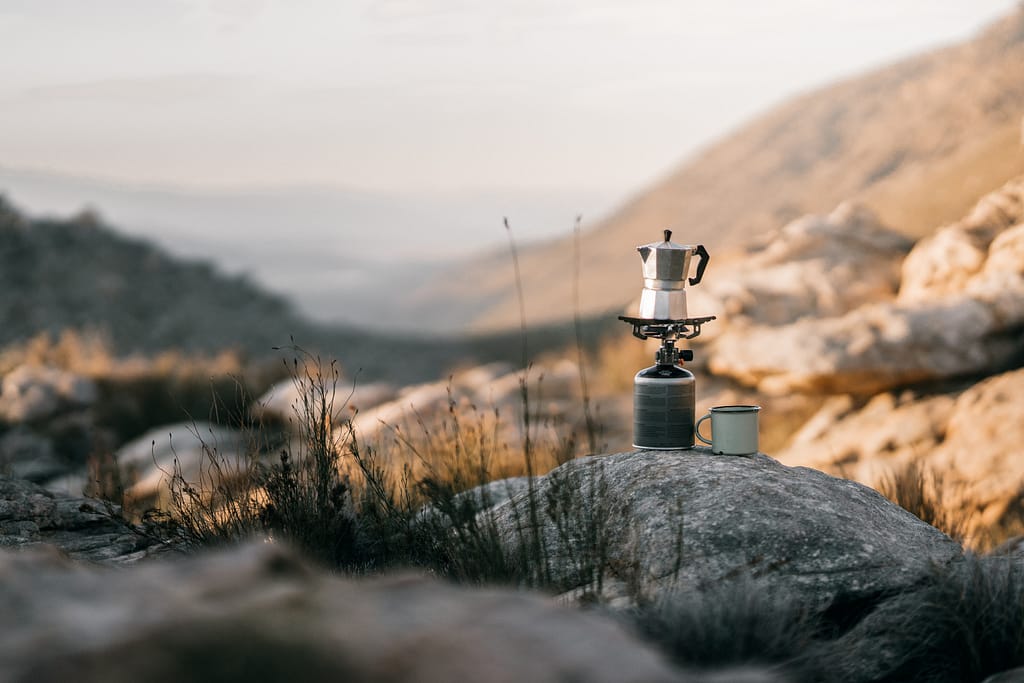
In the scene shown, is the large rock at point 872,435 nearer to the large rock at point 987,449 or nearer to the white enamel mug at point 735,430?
the large rock at point 987,449

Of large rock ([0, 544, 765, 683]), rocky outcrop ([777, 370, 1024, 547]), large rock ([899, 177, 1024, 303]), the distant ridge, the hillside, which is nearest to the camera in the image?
large rock ([0, 544, 765, 683])

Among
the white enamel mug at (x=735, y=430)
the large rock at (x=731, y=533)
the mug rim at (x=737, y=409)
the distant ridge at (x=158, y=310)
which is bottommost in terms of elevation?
the distant ridge at (x=158, y=310)

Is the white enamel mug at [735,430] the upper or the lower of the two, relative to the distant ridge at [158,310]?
upper

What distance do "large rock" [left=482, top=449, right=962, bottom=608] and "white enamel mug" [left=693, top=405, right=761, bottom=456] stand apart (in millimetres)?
195

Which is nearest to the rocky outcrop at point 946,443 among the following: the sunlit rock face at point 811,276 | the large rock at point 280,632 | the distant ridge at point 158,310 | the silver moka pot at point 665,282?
the sunlit rock face at point 811,276

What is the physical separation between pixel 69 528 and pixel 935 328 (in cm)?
695

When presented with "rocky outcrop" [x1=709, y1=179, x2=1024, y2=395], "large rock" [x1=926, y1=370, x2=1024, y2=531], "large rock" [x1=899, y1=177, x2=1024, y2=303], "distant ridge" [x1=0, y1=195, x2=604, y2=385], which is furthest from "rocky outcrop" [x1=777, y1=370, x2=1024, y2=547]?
"distant ridge" [x1=0, y1=195, x2=604, y2=385]

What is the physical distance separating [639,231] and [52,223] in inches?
1319

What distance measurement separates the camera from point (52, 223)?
96.4ft

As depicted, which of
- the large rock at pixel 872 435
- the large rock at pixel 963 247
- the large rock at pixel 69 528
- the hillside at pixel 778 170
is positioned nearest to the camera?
the large rock at pixel 69 528

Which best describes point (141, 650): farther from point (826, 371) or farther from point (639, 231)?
point (639, 231)

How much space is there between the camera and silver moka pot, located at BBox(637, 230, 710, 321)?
4.42 m

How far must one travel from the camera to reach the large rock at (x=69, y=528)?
4.41m

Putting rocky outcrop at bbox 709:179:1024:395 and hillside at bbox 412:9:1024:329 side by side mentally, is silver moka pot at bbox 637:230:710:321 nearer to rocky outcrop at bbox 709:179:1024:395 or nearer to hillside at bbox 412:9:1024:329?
rocky outcrop at bbox 709:179:1024:395
